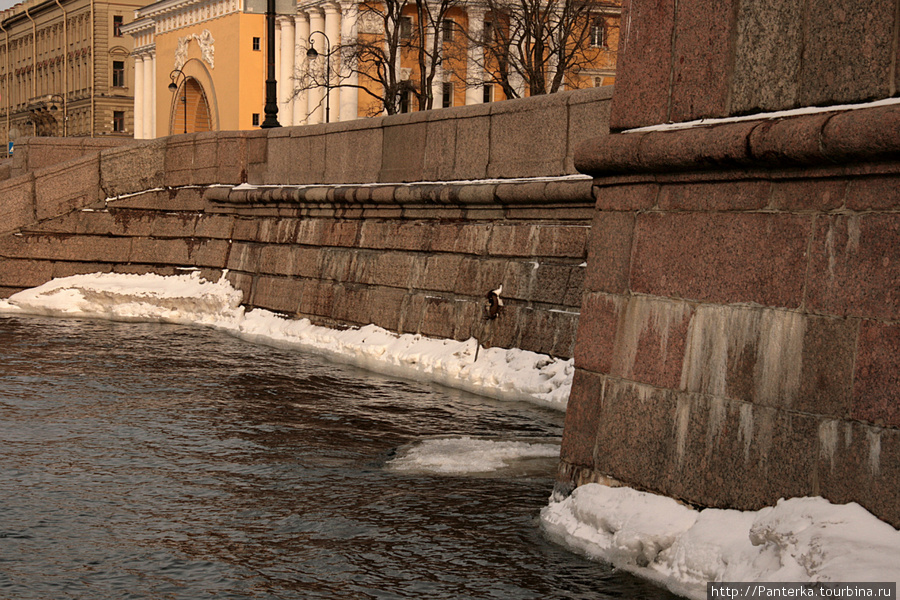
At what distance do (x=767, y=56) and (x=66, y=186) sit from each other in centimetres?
1616

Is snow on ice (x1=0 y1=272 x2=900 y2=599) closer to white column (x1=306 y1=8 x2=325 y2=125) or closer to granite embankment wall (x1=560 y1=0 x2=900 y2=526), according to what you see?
granite embankment wall (x1=560 y1=0 x2=900 y2=526)

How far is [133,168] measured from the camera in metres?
19.7

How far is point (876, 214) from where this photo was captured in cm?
484

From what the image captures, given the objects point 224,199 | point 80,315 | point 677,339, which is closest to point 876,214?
point 677,339

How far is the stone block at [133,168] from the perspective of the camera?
64.4 ft

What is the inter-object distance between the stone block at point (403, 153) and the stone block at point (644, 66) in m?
7.35

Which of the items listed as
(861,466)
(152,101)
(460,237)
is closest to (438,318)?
(460,237)

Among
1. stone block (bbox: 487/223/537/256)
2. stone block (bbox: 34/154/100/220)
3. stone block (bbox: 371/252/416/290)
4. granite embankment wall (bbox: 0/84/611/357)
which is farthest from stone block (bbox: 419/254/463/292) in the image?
stone block (bbox: 34/154/100/220)

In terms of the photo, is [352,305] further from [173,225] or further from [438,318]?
[173,225]

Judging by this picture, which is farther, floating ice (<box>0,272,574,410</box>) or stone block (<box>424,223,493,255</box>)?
stone block (<box>424,223,493,255</box>)

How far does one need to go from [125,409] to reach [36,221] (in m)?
10.4

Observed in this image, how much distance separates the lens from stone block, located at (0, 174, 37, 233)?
64.1 feet

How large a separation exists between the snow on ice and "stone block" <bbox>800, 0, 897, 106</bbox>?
1.66 m

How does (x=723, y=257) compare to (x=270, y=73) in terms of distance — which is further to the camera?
Result: (x=270, y=73)
